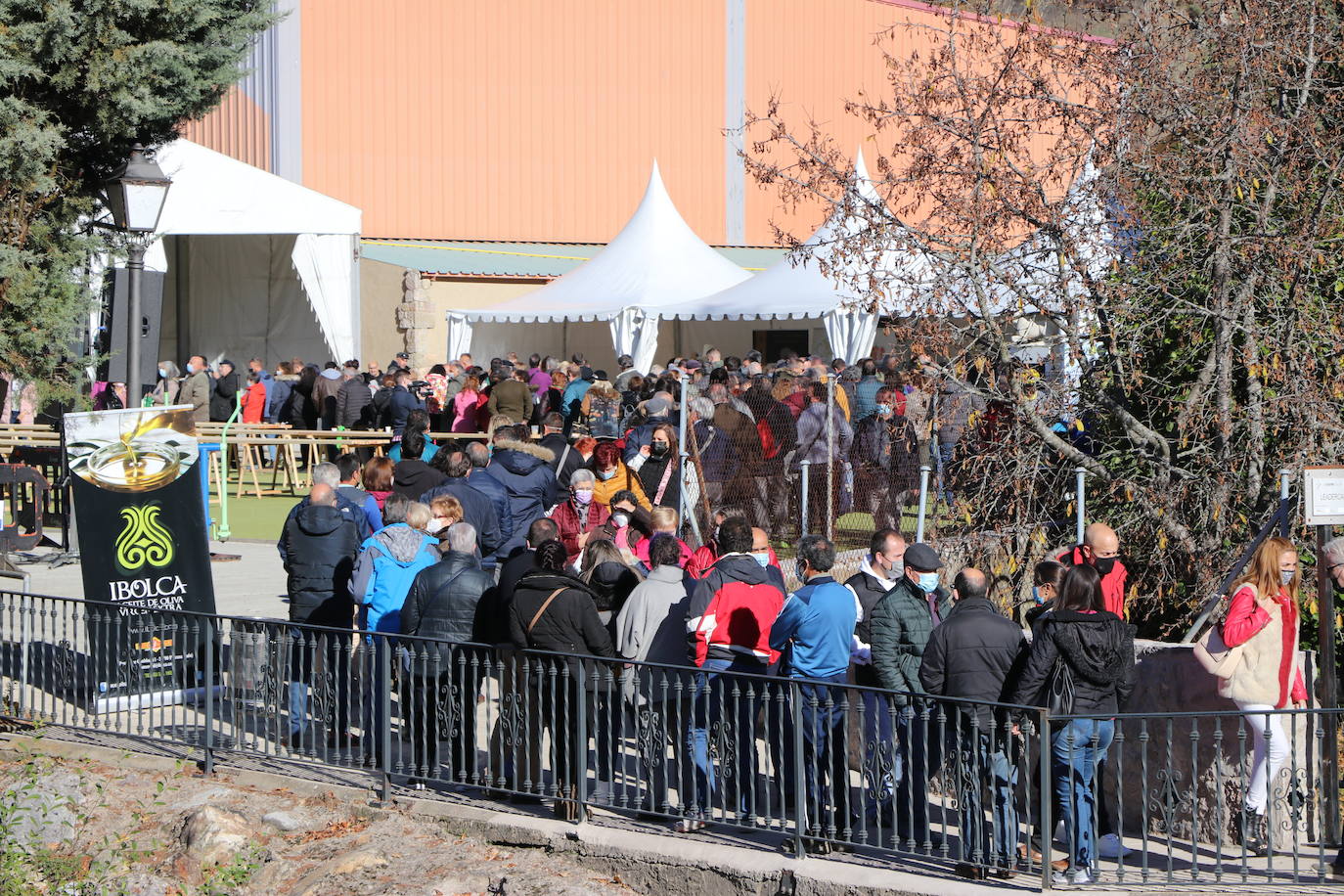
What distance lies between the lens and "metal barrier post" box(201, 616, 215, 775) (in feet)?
28.3

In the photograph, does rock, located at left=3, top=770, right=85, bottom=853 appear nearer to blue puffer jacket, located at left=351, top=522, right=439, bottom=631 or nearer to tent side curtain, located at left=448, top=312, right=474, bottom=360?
blue puffer jacket, located at left=351, top=522, right=439, bottom=631

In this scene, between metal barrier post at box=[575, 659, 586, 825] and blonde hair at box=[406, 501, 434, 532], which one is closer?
metal barrier post at box=[575, 659, 586, 825]

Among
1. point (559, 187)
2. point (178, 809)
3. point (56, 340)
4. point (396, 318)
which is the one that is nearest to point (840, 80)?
point (559, 187)

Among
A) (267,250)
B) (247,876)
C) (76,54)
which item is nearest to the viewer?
(247,876)

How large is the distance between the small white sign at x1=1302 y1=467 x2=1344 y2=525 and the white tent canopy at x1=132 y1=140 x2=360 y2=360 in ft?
44.0

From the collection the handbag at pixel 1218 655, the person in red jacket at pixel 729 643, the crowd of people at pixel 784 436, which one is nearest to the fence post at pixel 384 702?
the person in red jacket at pixel 729 643

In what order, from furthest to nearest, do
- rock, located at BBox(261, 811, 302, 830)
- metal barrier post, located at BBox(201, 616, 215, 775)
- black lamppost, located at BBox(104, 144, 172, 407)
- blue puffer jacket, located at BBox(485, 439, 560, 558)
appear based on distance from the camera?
blue puffer jacket, located at BBox(485, 439, 560, 558) → black lamppost, located at BBox(104, 144, 172, 407) → metal barrier post, located at BBox(201, 616, 215, 775) → rock, located at BBox(261, 811, 302, 830)

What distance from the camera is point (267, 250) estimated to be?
92.8 feet

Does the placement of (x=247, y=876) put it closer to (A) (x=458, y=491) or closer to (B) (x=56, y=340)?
(A) (x=458, y=491)

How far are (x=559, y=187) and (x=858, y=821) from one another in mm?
27232

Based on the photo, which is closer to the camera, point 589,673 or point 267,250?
point 589,673

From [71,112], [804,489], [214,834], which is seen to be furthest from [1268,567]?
[71,112]

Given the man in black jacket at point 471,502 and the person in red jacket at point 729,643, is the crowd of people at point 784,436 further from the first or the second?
the person in red jacket at point 729,643

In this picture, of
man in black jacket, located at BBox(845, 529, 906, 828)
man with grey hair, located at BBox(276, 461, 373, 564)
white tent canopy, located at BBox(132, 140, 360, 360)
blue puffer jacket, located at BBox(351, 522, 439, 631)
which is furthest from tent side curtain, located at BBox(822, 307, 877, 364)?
blue puffer jacket, located at BBox(351, 522, 439, 631)
